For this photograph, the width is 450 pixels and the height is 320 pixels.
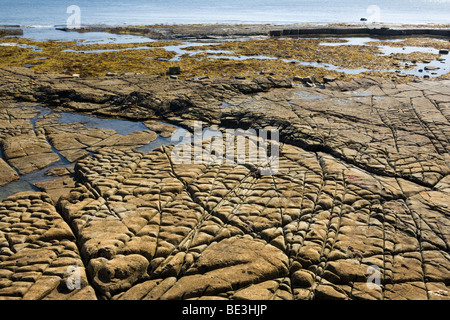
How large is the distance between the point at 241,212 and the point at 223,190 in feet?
2.61

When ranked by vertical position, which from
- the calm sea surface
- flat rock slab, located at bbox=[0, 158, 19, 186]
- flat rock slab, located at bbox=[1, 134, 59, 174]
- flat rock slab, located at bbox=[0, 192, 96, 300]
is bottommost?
flat rock slab, located at bbox=[0, 192, 96, 300]

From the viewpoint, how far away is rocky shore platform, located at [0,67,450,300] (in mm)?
4184

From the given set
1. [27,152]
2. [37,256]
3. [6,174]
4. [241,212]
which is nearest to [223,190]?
[241,212]

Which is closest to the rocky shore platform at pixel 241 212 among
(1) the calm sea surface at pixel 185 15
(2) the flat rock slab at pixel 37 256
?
(2) the flat rock slab at pixel 37 256

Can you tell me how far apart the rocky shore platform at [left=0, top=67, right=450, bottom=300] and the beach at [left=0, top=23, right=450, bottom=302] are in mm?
27

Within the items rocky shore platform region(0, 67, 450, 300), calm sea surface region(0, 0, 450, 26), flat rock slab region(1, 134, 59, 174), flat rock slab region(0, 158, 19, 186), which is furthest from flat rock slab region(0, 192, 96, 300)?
calm sea surface region(0, 0, 450, 26)

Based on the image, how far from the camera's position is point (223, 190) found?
20.2 feet

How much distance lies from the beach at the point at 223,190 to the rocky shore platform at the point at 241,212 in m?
0.03

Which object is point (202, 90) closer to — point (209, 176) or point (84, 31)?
point (209, 176)

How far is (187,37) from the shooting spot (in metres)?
30.4

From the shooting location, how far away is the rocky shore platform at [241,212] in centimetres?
418

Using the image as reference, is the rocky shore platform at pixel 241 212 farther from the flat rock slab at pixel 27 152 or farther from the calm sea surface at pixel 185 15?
the calm sea surface at pixel 185 15

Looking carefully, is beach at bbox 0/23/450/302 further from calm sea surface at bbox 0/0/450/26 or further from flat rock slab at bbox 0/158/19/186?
calm sea surface at bbox 0/0/450/26
